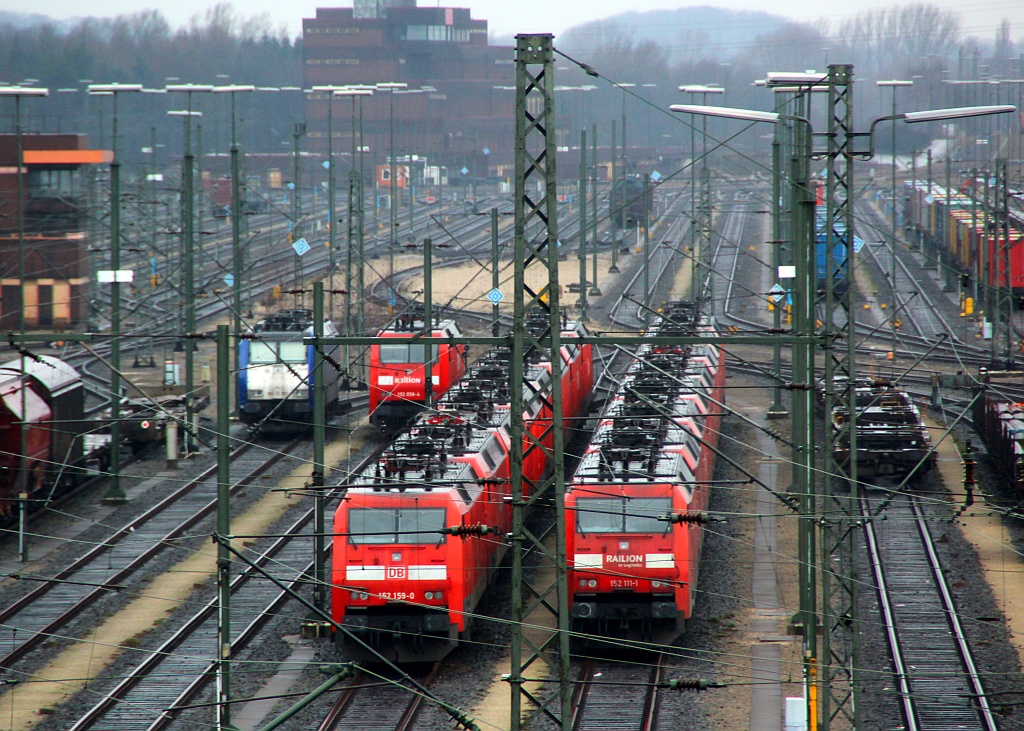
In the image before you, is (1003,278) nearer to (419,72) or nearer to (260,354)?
(260,354)

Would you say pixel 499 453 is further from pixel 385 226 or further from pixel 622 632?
pixel 385 226

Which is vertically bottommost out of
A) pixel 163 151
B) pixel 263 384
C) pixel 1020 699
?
pixel 1020 699

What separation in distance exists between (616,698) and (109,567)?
9.28 m

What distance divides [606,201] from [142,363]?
5211 cm

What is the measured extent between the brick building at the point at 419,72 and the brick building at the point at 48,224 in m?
57.3

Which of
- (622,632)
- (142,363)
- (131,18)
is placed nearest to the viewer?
(622,632)

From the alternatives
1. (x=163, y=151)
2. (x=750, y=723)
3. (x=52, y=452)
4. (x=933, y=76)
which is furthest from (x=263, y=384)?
(x=933, y=76)

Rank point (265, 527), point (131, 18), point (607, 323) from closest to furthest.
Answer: point (265, 527)
point (607, 323)
point (131, 18)

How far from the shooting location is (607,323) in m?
54.8

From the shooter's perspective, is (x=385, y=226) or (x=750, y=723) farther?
(x=385, y=226)

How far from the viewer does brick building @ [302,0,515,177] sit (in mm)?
115500

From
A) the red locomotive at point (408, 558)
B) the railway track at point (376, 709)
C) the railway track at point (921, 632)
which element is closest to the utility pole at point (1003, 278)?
the railway track at point (921, 632)

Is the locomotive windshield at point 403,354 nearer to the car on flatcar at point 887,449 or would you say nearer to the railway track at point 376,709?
the car on flatcar at point 887,449

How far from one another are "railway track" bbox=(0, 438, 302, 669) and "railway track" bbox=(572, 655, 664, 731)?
6.01m
